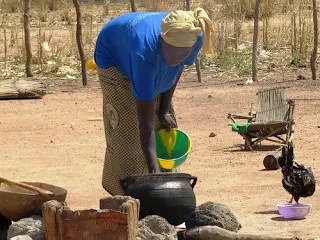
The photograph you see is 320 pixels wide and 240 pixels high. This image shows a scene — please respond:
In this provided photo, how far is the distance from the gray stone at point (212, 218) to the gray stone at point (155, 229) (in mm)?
357

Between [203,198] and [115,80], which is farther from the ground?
[115,80]

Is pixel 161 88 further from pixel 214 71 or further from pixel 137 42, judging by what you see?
pixel 214 71

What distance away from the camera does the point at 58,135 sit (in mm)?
11891

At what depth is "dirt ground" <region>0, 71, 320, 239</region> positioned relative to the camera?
7875mm

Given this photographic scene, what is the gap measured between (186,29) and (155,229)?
1.25m

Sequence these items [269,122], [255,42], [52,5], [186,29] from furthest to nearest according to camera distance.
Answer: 1. [52,5]
2. [255,42]
3. [269,122]
4. [186,29]

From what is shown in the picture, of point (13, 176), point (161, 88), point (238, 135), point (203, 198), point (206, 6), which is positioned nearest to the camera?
point (161, 88)

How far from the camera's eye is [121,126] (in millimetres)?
6895

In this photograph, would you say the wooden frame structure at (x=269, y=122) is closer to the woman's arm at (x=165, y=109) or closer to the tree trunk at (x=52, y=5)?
the woman's arm at (x=165, y=109)

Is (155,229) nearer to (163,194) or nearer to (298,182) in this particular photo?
(163,194)

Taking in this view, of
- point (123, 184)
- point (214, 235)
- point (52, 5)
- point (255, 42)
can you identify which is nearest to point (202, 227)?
point (214, 235)

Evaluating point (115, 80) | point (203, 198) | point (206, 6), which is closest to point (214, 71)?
point (206, 6)

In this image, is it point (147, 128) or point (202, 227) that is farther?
point (147, 128)

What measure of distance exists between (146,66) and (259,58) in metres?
12.1
